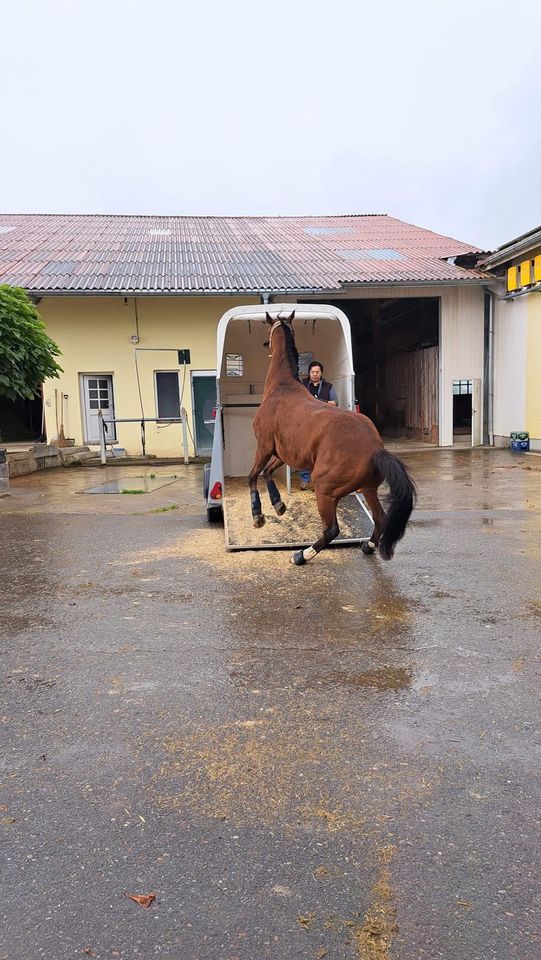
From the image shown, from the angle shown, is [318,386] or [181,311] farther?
[181,311]

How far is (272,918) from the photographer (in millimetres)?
1685

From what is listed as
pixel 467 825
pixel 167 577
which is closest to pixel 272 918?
pixel 467 825

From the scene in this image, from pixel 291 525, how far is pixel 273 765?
12.5 ft

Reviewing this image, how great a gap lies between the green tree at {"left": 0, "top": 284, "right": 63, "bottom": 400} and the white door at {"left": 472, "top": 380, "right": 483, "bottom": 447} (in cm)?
1146

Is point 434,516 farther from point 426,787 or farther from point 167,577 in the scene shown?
point 426,787

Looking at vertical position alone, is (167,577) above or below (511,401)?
below

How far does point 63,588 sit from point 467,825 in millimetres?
3670

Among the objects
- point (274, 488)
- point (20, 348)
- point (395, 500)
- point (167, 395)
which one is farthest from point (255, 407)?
point (167, 395)

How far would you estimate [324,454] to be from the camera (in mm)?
4895

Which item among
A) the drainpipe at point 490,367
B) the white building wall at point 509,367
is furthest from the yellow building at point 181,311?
the white building wall at point 509,367

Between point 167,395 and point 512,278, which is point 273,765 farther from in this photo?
point 512,278

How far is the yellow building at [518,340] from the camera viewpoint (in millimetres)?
15202

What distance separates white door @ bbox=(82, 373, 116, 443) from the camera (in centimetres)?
1706

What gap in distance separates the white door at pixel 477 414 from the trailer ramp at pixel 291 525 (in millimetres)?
11961
